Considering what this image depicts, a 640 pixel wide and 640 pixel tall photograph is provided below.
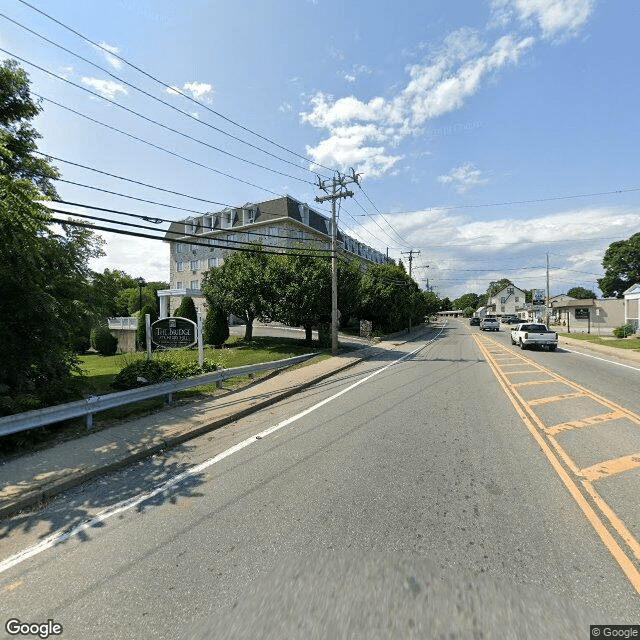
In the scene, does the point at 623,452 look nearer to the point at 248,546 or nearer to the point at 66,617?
the point at 248,546

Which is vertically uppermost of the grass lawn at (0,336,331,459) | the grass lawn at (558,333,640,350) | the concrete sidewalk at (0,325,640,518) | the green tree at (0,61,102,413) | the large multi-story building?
the large multi-story building

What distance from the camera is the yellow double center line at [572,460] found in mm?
3274

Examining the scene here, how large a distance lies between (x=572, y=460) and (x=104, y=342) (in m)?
27.0

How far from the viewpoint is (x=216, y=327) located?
2272 centimetres

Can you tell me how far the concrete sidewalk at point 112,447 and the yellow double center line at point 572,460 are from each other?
586cm

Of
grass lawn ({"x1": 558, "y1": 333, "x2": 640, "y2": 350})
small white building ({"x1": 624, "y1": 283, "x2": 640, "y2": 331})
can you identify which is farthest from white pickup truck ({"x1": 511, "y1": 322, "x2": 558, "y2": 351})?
small white building ({"x1": 624, "y1": 283, "x2": 640, "y2": 331})

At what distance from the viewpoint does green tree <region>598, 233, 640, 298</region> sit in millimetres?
71500

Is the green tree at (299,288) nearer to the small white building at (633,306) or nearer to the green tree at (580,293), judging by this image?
the small white building at (633,306)

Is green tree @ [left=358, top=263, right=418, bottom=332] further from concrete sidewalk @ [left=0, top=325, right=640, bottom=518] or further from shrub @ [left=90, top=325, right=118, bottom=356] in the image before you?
concrete sidewalk @ [left=0, top=325, right=640, bottom=518]

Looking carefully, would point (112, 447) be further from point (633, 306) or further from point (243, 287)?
point (633, 306)

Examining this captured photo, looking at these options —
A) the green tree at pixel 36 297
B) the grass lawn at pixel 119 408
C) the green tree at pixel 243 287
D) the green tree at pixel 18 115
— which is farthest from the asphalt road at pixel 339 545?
the green tree at pixel 243 287

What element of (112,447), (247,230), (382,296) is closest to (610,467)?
(112,447)

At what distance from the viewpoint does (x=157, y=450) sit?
6.02 metres

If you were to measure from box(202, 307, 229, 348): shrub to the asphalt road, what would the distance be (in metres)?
17.0
